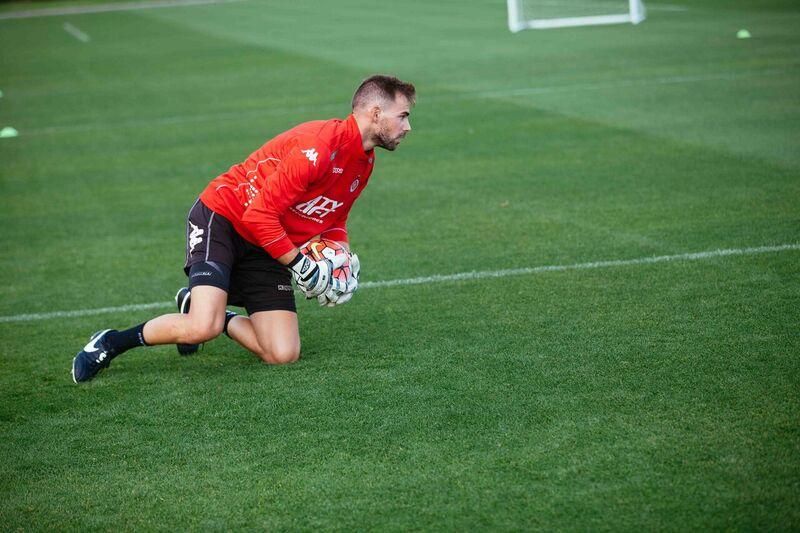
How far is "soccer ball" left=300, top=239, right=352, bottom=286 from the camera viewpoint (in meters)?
6.19

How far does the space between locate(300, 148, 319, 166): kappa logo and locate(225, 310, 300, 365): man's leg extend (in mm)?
1030

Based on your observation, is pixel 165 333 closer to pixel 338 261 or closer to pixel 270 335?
pixel 270 335

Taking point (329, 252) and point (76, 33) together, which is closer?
point (329, 252)

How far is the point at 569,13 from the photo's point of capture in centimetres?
2684

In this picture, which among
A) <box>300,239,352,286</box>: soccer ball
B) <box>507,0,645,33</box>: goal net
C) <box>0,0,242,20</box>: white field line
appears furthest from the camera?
<box>0,0,242,20</box>: white field line

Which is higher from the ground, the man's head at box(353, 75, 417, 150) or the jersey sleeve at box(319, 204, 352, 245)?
the man's head at box(353, 75, 417, 150)

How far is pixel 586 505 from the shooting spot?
4262 mm

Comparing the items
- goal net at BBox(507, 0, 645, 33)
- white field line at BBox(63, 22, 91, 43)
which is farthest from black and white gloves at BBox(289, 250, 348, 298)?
white field line at BBox(63, 22, 91, 43)

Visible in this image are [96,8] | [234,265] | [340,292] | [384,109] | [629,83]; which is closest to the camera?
[384,109]

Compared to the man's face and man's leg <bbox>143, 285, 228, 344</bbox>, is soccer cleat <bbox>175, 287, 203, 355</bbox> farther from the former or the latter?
the man's face

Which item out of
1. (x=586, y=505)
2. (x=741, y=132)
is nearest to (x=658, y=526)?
(x=586, y=505)

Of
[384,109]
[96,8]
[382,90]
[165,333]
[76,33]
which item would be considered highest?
[96,8]

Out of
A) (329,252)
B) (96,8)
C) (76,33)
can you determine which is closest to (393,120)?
(329,252)

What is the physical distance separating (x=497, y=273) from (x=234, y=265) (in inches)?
86.8
